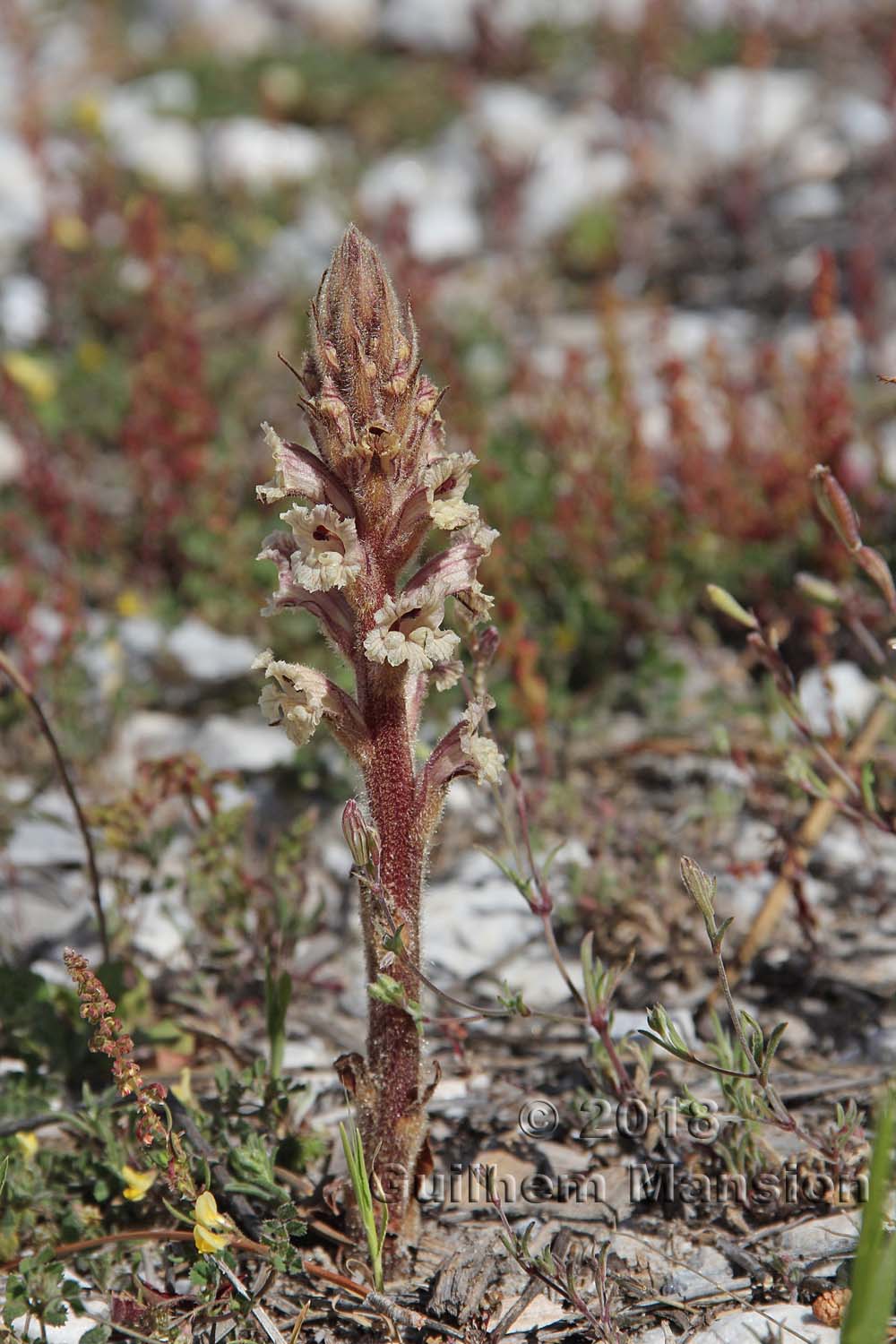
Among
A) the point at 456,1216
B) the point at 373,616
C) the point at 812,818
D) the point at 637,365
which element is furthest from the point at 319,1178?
the point at 637,365

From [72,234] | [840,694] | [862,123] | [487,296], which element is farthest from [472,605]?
[862,123]

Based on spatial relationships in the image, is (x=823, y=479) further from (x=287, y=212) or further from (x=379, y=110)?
(x=379, y=110)

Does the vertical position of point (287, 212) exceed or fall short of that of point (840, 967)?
it exceeds it

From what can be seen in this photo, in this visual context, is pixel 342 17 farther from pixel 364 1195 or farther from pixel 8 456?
pixel 364 1195

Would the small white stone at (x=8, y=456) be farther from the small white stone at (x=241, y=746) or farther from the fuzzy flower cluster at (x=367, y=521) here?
the fuzzy flower cluster at (x=367, y=521)

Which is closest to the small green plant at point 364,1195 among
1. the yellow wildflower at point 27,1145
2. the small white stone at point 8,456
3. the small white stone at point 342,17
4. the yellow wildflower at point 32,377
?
the yellow wildflower at point 27,1145

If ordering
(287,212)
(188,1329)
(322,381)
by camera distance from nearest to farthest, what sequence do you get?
(322,381), (188,1329), (287,212)
